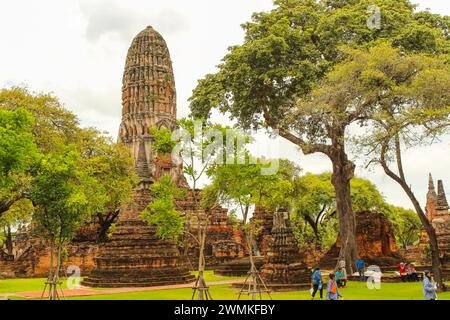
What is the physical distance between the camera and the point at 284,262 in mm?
22641

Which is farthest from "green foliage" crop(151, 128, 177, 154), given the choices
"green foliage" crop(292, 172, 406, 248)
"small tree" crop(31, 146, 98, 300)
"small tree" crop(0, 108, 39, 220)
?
"green foliage" crop(292, 172, 406, 248)

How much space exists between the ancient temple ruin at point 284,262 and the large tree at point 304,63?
151 inches

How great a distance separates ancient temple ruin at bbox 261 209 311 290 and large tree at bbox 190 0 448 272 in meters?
3.84

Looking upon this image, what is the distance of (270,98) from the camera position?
27094 mm

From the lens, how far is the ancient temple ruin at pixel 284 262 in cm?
2231

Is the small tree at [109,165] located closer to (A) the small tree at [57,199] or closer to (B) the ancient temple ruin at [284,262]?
(B) the ancient temple ruin at [284,262]

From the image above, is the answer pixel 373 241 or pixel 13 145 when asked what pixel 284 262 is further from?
pixel 13 145

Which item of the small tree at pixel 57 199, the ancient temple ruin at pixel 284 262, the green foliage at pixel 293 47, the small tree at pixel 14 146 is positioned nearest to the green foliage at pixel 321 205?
the green foliage at pixel 293 47

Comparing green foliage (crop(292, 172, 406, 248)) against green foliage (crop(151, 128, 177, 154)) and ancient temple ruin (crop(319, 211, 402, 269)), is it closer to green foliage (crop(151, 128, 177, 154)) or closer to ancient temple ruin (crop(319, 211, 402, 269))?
ancient temple ruin (crop(319, 211, 402, 269))

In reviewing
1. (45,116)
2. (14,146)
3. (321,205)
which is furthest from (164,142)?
(321,205)

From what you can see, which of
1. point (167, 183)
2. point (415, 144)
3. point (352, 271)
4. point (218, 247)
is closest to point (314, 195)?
point (218, 247)

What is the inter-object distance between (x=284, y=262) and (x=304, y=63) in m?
9.76

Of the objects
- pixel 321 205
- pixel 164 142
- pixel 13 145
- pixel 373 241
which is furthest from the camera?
pixel 321 205

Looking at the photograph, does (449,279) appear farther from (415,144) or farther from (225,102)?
(225,102)
